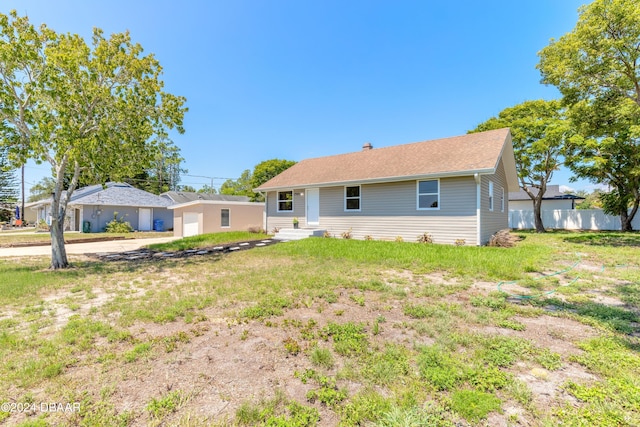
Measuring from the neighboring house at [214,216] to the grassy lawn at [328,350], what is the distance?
1234cm

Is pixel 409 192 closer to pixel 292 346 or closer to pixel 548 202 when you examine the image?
pixel 292 346

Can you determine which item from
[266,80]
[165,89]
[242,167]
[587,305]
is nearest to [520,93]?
[266,80]

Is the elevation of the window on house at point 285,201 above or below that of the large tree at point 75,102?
below

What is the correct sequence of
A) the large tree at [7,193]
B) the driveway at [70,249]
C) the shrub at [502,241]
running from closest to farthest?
the shrub at [502,241] < the driveway at [70,249] < the large tree at [7,193]

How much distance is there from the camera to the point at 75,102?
7828 millimetres

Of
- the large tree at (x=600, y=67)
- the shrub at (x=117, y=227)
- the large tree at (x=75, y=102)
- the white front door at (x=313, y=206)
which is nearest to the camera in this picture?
the large tree at (x=75, y=102)

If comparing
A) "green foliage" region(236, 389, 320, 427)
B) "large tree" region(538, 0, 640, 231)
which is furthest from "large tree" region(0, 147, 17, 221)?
"large tree" region(538, 0, 640, 231)

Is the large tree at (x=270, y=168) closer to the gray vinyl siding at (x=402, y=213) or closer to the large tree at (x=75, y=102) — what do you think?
the gray vinyl siding at (x=402, y=213)

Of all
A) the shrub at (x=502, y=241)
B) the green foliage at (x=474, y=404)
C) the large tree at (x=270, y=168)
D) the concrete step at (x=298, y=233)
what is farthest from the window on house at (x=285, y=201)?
the large tree at (x=270, y=168)

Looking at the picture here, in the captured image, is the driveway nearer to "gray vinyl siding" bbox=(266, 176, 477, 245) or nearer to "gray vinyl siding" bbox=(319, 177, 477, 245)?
"gray vinyl siding" bbox=(266, 176, 477, 245)

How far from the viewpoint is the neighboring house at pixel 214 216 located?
18516 millimetres

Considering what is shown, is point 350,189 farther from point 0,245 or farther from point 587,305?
point 0,245

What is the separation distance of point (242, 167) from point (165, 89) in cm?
4593

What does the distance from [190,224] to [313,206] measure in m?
10.5
